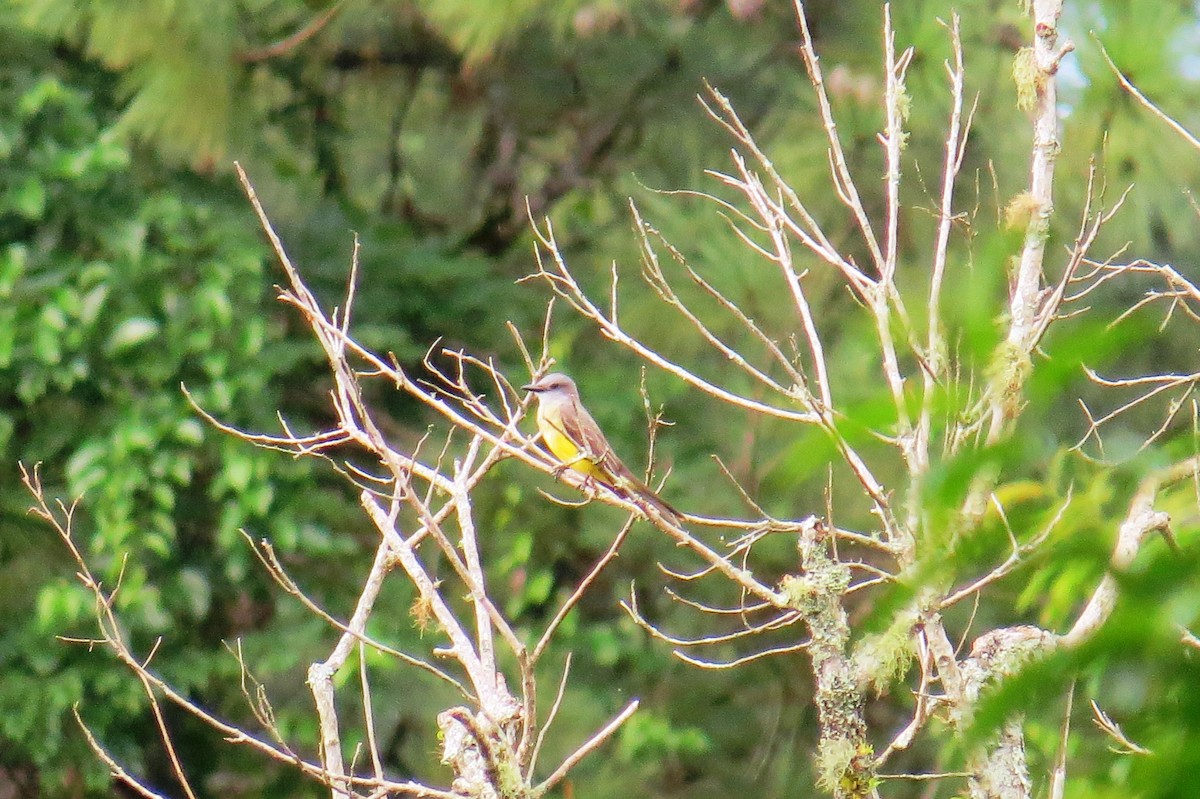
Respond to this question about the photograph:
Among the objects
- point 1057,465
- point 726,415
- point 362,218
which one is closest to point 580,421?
point 726,415

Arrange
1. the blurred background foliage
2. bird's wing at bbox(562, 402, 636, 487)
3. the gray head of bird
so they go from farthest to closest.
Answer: the blurred background foliage, the gray head of bird, bird's wing at bbox(562, 402, 636, 487)

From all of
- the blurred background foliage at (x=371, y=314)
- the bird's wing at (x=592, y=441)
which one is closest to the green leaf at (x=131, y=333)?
the blurred background foliage at (x=371, y=314)

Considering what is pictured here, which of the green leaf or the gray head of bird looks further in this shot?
the green leaf

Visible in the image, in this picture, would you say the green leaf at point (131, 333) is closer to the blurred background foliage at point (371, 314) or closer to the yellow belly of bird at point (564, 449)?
the blurred background foliage at point (371, 314)

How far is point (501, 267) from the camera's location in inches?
265

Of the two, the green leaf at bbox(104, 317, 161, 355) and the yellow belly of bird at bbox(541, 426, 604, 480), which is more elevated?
the green leaf at bbox(104, 317, 161, 355)

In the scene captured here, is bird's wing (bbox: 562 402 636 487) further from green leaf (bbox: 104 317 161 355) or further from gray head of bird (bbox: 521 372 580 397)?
green leaf (bbox: 104 317 161 355)

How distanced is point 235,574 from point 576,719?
1376 mm

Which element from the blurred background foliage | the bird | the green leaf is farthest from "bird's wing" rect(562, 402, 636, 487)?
the green leaf

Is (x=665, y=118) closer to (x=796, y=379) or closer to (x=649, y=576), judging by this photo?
(x=649, y=576)

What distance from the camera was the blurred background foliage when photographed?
17.5 feet

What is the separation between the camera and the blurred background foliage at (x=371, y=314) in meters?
5.34

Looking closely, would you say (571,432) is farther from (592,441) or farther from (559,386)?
(559,386)

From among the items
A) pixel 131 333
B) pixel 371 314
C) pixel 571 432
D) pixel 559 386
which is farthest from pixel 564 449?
pixel 131 333
